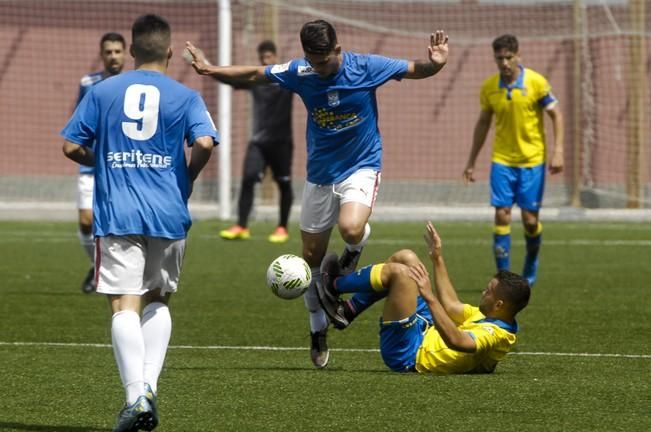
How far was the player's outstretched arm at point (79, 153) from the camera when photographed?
6.00 meters

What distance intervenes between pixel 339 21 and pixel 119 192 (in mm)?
17260

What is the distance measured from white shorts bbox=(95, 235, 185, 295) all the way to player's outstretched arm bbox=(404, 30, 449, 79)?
2719 millimetres

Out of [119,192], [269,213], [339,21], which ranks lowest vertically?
[269,213]

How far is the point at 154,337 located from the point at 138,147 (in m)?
0.82

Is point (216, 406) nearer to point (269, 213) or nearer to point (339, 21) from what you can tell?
point (269, 213)

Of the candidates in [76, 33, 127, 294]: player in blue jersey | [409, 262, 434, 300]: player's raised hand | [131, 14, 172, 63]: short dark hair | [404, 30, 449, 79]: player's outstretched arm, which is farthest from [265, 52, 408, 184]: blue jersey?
[76, 33, 127, 294]: player in blue jersey

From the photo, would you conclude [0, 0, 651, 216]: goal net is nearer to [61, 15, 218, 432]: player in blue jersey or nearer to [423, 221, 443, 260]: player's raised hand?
[423, 221, 443, 260]: player's raised hand

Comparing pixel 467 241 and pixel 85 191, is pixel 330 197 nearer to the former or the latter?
pixel 85 191

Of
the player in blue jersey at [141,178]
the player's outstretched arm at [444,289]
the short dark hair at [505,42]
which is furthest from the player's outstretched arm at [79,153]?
the short dark hair at [505,42]

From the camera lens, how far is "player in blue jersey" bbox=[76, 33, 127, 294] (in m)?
11.2

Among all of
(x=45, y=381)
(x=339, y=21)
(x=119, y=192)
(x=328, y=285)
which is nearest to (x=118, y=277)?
(x=119, y=192)

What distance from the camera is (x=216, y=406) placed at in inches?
258

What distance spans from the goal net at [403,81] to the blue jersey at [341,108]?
540 inches

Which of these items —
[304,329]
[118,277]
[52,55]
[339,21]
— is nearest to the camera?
[118,277]
